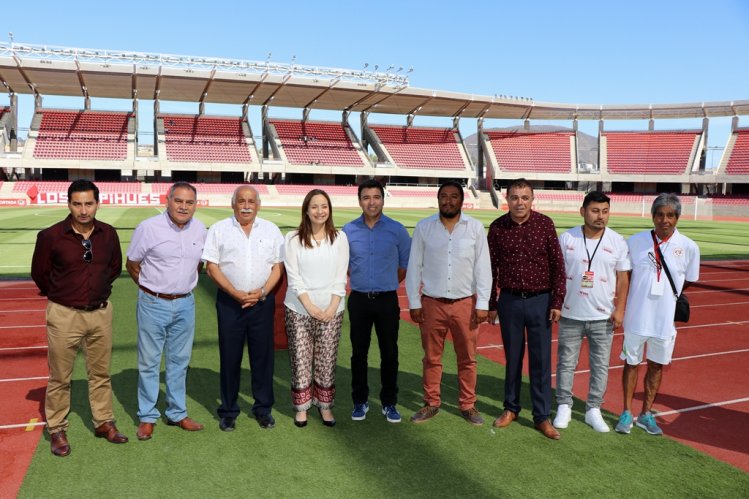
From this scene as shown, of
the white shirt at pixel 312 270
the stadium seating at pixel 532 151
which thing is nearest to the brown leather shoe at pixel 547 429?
the white shirt at pixel 312 270

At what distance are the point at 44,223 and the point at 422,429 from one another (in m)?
26.2

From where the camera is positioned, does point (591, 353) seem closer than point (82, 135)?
Yes

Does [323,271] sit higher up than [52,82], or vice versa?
[52,82]

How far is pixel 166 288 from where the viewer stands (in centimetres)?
475

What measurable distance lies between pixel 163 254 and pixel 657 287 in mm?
4350

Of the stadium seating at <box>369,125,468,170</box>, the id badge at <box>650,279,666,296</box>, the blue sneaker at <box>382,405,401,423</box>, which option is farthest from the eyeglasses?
the stadium seating at <box>369,125,468,170</box>

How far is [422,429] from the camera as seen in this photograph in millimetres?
5102

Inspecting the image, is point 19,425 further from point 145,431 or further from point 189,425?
point 189,425

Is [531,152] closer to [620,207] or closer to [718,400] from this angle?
[620,207]

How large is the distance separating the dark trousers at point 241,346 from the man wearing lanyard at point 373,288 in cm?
78

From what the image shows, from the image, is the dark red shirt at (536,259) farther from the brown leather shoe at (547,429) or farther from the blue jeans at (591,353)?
the brown leather shoe at (547,429)

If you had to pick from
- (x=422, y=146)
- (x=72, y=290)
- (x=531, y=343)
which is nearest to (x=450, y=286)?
(x=531, y=343)

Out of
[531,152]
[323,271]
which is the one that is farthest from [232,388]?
[531,152]

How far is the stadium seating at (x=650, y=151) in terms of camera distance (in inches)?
2411
